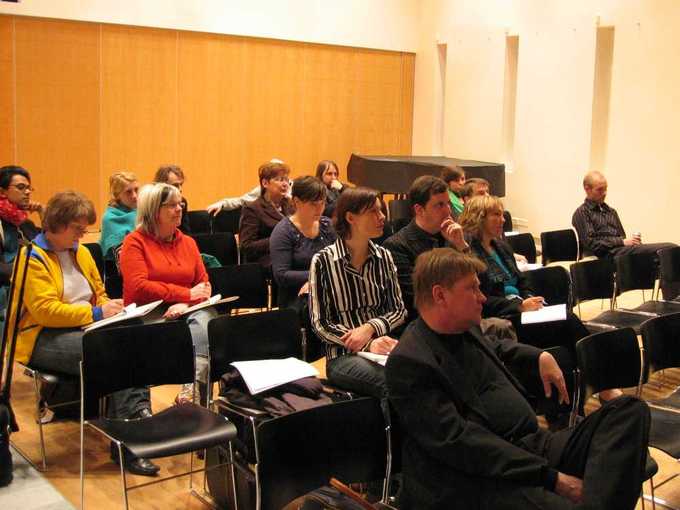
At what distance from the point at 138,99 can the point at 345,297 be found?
8.07m

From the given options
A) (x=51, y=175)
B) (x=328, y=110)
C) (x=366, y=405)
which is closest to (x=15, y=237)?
(x=366, y=405)

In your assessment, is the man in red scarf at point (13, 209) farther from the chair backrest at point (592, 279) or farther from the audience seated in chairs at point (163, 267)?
the chair backrest at point (592, 279)

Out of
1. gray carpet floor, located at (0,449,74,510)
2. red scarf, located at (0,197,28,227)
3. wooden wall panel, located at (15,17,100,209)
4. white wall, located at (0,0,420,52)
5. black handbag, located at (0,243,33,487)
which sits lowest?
gray carpet floor, located at (0,449,74,510)

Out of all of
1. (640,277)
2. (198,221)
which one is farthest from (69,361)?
(640,277)

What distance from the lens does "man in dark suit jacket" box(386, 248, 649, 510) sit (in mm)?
2586

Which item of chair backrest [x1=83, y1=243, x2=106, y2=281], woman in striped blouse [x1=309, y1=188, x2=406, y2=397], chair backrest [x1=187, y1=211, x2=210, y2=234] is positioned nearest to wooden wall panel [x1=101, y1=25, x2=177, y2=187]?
chair backrest [x1=187, y1=211, x2=210, y2=234]

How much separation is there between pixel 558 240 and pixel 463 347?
4865 millimetres

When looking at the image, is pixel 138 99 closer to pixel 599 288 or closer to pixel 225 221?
pixel 225 221

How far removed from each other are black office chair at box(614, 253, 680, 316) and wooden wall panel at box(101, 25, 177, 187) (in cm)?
706

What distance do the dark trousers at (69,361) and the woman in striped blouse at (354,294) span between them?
3.20 feet

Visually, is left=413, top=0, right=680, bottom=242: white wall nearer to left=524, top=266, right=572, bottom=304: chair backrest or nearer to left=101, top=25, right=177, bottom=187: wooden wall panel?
left=101, top=25, right=177, bottom=187: wooden wall panel

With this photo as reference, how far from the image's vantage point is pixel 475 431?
2.69 metres

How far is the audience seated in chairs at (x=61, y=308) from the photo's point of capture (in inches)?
169

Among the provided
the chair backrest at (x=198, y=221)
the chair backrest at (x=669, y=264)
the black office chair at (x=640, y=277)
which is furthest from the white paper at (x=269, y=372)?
the chair backrest at (x=198, y=221)
